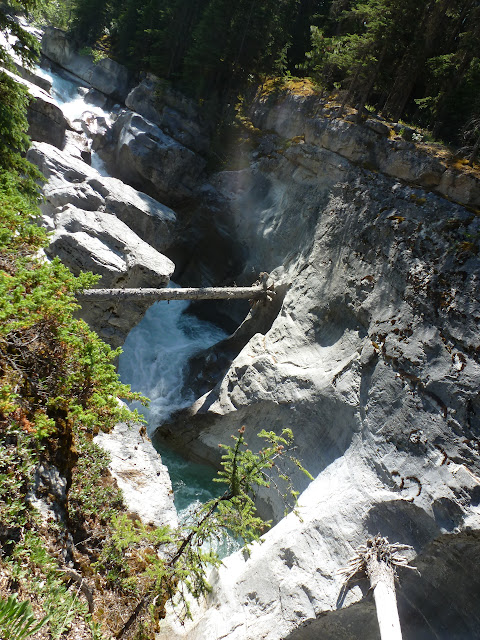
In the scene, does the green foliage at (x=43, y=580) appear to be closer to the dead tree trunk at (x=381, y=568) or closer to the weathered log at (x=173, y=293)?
the dead tree trunk at (x=381, y=568)

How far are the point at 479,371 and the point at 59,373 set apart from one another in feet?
32.6

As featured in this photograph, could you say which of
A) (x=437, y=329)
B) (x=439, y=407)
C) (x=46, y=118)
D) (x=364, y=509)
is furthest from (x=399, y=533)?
(x=46, y=118)

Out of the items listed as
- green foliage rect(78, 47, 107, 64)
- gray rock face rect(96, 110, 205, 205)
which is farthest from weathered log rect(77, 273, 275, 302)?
green foliage rect(78, 47, 107, 64)

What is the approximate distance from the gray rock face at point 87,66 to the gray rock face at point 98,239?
13907 millimetres

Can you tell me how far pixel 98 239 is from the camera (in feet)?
53.0

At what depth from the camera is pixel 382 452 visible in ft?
35.3

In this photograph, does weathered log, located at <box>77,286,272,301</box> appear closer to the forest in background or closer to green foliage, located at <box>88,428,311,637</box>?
green foliage, located at <box>88,428,311,637</box>

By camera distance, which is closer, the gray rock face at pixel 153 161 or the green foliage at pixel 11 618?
the green foliage at pixel 11 618

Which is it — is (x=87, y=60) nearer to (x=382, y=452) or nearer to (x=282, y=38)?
(x=282, y=38)

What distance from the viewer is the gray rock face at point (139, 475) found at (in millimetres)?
8438

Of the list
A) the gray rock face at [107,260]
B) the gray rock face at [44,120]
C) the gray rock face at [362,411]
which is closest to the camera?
the gray rock face at [362,411]

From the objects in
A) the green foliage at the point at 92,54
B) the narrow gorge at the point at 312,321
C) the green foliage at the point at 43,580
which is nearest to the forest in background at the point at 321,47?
the green foliage at the point at 92,54

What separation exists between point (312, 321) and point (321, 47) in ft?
49.8

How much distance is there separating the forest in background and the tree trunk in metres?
13.8
